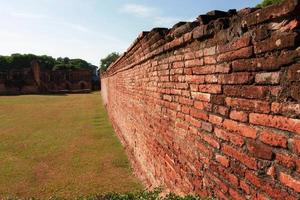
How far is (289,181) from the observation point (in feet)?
6.55

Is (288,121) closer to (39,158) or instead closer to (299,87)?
(299,87)

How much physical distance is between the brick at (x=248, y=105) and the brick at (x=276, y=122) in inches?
1.7

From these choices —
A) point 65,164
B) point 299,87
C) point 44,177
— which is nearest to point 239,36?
point 299,87

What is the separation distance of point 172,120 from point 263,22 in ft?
7.75

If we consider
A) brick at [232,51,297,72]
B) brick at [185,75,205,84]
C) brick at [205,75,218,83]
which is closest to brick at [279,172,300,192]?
brick at [232,51,297,72]

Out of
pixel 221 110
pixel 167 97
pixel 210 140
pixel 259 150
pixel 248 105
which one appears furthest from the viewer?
pixel 167 97

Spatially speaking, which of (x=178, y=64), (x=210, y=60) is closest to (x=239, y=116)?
(x=210, y=60)

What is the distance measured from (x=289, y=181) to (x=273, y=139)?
0.95 ft

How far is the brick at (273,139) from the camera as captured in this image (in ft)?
6.77

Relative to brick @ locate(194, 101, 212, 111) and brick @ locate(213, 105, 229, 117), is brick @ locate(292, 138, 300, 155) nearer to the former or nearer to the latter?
brick @ locate(213, 105, 229, 117)

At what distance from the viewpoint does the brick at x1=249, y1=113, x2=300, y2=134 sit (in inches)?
76.9

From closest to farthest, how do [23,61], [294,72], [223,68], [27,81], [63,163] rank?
[294,72] < [223,68] < [63,163] < [27,81] < [23,61]

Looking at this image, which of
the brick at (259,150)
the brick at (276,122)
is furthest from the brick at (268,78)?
the brick at (259,150)

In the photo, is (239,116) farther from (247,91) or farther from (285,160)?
(285,160)
